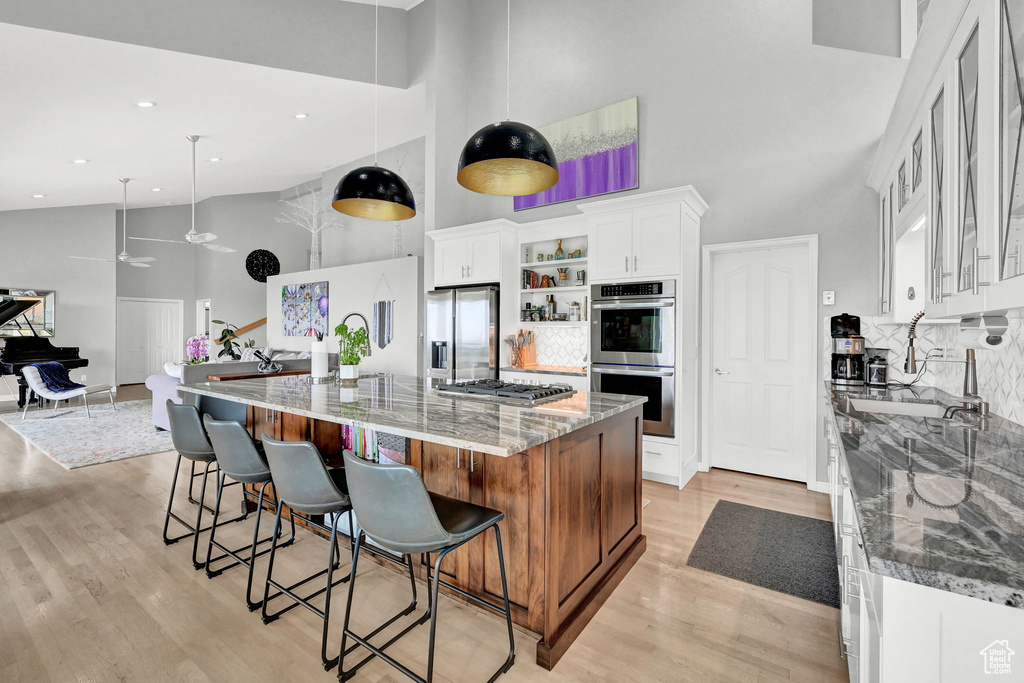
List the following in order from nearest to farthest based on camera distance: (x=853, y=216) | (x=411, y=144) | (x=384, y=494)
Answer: (x=384, y=494), (x=853, y=216), (x=411, y=144)

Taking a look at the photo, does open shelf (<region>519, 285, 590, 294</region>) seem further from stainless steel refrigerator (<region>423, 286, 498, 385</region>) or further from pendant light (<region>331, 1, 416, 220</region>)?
pendant light (<region>331, 1, 416, 220</region>)

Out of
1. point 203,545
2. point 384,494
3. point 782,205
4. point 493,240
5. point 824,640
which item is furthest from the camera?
point 493,240

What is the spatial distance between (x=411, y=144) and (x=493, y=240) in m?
3.36

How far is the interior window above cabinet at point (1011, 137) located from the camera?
1.12 metres

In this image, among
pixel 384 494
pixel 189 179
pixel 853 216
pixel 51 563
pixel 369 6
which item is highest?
pixel 369 6

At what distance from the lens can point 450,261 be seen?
5.28 meters

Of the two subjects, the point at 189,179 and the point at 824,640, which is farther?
the point at 189,179

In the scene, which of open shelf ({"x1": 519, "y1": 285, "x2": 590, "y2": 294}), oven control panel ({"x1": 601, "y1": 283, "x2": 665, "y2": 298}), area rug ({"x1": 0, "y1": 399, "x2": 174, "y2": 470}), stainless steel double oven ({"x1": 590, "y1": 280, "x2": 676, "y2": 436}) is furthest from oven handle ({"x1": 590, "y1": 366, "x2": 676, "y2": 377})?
area rug ({"x1": 0, "y1": 399, "x2": 174, "y2": 470})

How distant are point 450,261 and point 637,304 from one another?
2.20 meters

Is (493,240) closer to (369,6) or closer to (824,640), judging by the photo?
(369,6)

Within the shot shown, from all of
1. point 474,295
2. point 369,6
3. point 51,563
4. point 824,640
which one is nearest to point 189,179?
point 369,6

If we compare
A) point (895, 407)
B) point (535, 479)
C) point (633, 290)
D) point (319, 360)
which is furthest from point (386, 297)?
point (895, 407)

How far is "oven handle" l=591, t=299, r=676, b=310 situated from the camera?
3918 mm

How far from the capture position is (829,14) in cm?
375
